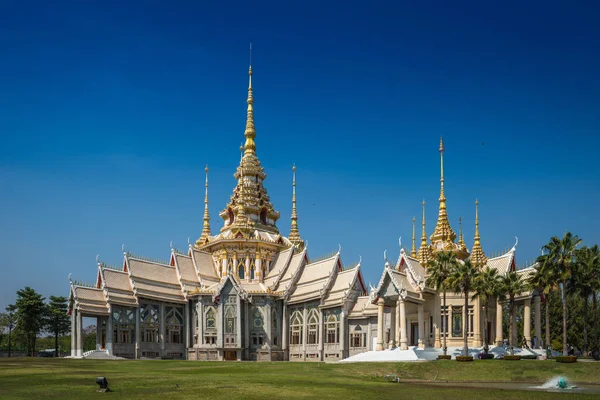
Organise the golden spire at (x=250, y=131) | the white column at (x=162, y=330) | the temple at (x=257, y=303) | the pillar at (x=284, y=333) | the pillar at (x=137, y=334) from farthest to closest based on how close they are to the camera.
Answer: the golden spire at (x=250, y=131) < the pillar at (x=284, y=333) < the white column at (x=162, y=330) < the pillar at (x=137, y=334) < the temple at (x=257, y=303)

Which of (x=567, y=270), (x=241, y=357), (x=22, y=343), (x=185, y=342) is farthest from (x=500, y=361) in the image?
(x=22, y=343)

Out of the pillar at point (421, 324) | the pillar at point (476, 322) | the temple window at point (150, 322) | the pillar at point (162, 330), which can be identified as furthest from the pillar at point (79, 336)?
the pillar at point (476, 322)

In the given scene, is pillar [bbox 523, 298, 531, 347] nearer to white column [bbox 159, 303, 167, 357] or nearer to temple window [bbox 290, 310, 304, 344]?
temple window [bbox 290, 310, 304, 344]

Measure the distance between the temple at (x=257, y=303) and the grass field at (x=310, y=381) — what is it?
1303 cm

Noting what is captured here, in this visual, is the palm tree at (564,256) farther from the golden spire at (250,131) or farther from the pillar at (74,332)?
the golden spire at (250,131)

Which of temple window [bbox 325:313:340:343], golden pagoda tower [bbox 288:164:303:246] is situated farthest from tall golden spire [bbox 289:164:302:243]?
temple window [bbox 325:313:340:343]

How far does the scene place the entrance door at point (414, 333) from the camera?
63.7 meters

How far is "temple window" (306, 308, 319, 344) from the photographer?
77562 mm

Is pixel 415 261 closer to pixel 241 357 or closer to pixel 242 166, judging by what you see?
pixel 241 357

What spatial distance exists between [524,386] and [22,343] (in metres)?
95.1

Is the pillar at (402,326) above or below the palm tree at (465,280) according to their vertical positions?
below

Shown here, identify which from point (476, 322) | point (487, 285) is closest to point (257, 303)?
point (476, 322)

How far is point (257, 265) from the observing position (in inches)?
3462

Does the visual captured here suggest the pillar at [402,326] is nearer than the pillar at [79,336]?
Yes
